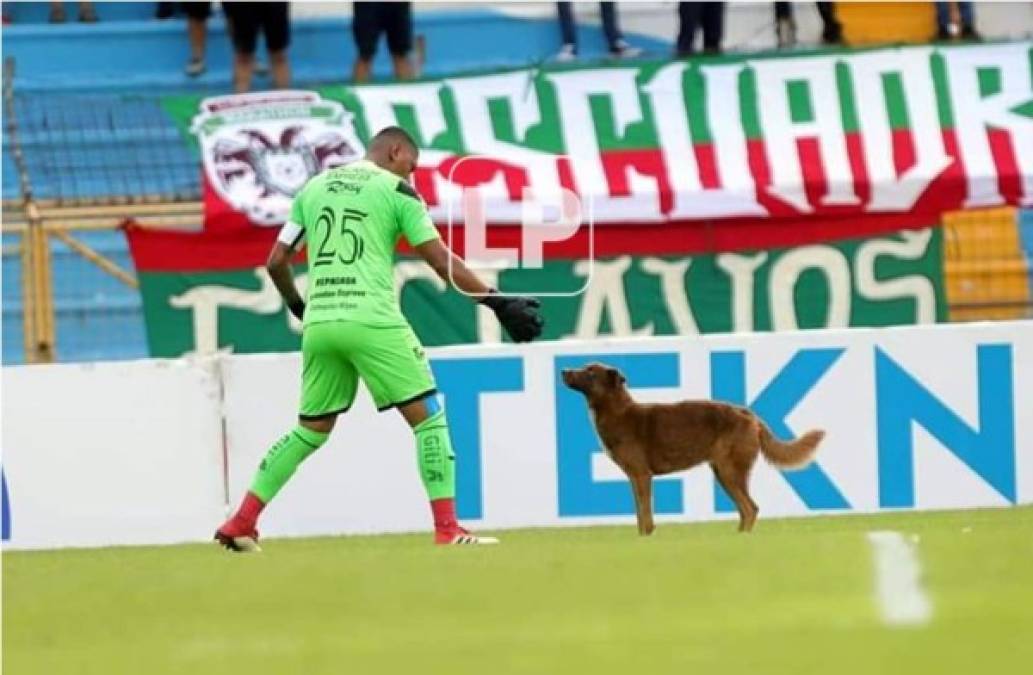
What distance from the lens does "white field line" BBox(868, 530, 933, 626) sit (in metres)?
7.20

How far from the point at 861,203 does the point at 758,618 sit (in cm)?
1074

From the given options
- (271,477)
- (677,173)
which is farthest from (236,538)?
(677,173)

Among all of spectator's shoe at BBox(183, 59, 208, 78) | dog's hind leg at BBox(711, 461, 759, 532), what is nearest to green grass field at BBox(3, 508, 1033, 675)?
dog's hind leg at BBox(711, 461, 759, 532)

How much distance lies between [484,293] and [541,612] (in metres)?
3.19

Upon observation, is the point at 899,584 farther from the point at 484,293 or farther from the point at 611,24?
the point at 611,24

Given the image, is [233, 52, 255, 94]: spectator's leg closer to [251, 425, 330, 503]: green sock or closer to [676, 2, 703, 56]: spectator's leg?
[676, 2, 703, 56]: spectator's leg

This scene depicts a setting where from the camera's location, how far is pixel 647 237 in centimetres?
1780

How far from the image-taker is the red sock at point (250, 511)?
10.8 m

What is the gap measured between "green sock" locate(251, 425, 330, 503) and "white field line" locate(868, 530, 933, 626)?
312 centimetres

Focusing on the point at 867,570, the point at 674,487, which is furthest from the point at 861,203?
the point at 867,570

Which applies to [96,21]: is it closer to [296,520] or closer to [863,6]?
[863,6]

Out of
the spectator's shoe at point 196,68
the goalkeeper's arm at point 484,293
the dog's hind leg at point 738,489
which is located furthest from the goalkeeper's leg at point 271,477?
the spectator's shoe at point 196,68

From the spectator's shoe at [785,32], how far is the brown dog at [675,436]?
7.79 metres

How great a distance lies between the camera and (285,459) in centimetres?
1083
